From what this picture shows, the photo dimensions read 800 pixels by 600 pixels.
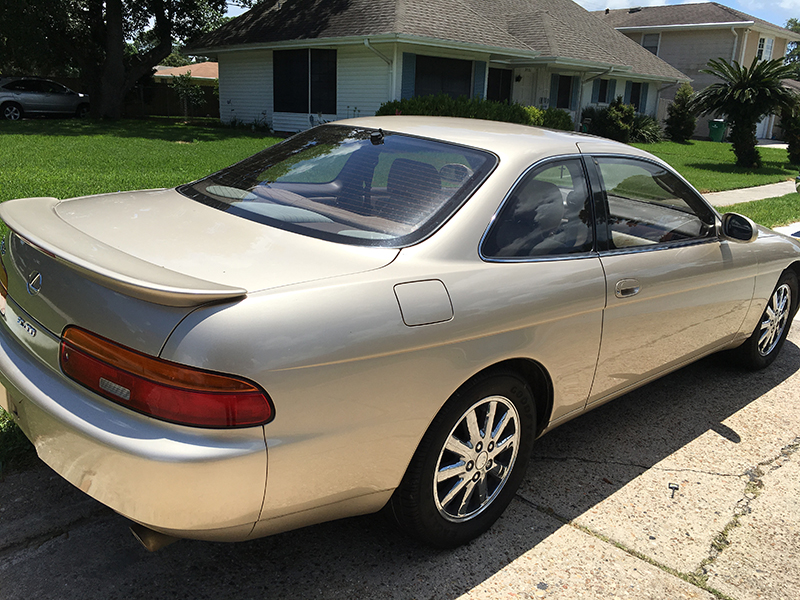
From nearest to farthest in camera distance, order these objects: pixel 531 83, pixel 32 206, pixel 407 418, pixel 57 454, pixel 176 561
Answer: pixel 57 454 < pixel 407 418 < pixel 176 561 < pixel 32 206 < pixel 531 83

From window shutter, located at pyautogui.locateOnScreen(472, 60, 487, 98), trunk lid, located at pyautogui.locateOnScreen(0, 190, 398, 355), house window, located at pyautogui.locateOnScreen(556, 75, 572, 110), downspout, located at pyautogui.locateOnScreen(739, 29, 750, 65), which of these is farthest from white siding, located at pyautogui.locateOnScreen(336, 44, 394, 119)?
downspout, located at pyautogui.locateOnScreen(739, 29, 750, 65)

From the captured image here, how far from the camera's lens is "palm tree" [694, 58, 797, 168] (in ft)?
64.3

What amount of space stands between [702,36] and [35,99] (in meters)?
31.5

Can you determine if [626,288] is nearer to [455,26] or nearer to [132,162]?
[132,162]

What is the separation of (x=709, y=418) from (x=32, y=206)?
3.88 m

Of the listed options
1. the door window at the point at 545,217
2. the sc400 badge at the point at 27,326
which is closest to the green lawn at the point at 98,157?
the sc400 badge at the point at 27,326

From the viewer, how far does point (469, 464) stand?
2754mm

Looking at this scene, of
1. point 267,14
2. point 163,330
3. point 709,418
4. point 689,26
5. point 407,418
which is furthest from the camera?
point 689,26

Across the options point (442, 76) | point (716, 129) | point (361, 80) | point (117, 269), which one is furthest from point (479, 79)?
point (117, 269)

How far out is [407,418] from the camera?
7.81ft

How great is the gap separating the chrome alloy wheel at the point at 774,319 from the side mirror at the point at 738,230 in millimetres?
942

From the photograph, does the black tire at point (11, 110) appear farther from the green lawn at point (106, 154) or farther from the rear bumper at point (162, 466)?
the rear bumper at point (162, 466)

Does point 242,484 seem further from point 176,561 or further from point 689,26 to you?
point 689,26

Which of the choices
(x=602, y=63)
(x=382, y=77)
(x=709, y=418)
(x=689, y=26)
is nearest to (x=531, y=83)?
(x=602, y=63)
